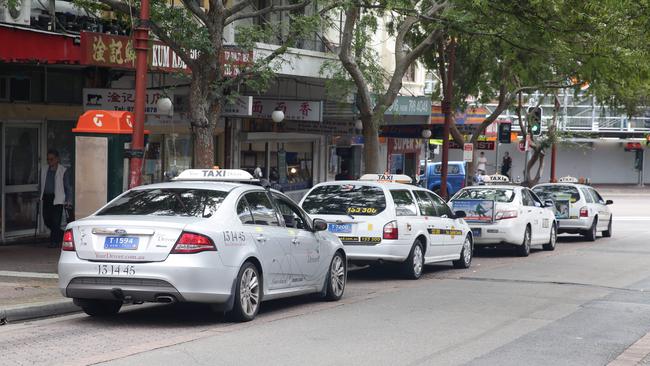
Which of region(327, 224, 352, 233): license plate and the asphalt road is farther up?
region(327, 224, 352, 233): license plate

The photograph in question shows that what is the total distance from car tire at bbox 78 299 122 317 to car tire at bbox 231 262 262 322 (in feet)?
4.83

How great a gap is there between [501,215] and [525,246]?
3.62 feet

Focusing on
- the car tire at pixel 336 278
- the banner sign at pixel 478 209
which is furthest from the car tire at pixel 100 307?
the banner sign at pixel 478 209

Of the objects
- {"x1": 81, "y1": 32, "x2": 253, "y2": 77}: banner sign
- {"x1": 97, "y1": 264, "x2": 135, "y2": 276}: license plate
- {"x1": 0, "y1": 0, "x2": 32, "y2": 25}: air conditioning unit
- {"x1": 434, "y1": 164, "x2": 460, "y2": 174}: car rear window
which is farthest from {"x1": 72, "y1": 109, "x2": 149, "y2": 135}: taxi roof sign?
{"x1": 434, "y1": 164, "x2": 460, "y2": 174}: car rear window

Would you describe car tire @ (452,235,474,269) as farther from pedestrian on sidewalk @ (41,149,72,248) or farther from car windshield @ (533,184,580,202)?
car windshield @ (533,184,580,202)

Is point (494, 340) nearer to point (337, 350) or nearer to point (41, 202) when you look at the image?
point (337, 350)

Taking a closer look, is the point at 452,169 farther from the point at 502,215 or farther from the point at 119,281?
the point at 119,281

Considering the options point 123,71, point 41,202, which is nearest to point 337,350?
point 41,202

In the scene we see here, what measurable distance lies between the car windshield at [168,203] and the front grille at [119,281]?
0.87m

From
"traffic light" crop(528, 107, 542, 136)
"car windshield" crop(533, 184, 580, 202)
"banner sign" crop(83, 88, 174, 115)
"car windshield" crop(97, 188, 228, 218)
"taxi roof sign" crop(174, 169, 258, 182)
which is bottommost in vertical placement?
"car windshield" crop(533, 184, 580, 202)

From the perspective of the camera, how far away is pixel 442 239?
17188 millimetres

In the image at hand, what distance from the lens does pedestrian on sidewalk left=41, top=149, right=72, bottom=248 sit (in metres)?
17.8

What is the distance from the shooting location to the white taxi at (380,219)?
15289mm

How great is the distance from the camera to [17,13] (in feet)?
49.2
